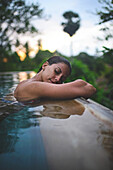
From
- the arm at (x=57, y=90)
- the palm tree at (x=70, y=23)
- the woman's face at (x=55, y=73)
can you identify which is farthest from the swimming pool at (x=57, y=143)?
the palm tree at (x=70, y=23)

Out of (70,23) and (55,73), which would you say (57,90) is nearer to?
(55,73)

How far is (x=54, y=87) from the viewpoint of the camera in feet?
6.01

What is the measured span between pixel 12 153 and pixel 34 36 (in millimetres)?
26362

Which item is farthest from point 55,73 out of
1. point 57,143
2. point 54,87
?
point 57,143

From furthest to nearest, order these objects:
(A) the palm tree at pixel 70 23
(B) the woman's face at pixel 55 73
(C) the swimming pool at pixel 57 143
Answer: (A) the palm tree at pixel 70 23
(B) the woman's face at pixel 55 73
(C) the swimming pool at pixel 57 143

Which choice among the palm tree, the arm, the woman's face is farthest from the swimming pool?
the palm tree

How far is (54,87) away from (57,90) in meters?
0.06

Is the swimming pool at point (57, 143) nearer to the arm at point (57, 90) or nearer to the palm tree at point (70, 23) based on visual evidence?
the arm at point (57, 90)

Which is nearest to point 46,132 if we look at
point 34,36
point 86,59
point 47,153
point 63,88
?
point 47,153

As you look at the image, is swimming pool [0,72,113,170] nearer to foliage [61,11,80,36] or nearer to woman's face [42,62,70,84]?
woman's face [42,62,70,84]

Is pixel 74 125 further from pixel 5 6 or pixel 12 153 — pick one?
pixel 5 6

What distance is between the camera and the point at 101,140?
0.88m

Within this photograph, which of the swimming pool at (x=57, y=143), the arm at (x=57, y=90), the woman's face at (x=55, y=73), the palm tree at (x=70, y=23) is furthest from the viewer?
the palm tree at (x=70, y=23)

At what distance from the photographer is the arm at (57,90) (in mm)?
1839
